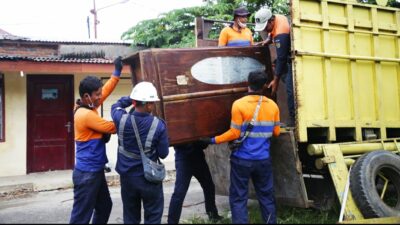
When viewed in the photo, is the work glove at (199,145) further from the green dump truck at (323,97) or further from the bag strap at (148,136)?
the bag strap at (148,136)

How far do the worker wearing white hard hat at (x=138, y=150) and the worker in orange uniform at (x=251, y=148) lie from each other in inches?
30.1

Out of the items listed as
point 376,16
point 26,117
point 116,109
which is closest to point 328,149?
point 376,16

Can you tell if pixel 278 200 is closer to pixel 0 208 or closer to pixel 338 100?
pixel 338 100

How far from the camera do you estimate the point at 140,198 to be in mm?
4008

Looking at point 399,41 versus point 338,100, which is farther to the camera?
point 399,41

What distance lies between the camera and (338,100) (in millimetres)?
4980

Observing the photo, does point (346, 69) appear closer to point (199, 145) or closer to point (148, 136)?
point (199, 145)

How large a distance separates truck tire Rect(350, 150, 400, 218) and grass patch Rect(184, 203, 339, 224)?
451 millimetres

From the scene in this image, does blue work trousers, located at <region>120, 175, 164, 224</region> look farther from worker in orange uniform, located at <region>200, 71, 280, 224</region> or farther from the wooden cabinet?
worker in orange uniform, located at <region>200, 71, 280, 224</region>

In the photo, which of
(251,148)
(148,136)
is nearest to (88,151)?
(148,136)

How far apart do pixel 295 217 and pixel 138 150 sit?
2.25 metres

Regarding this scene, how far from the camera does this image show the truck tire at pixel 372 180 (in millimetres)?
4449

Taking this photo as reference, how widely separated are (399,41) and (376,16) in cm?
51

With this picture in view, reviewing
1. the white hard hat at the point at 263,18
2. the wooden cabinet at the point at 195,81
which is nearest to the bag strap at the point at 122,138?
the wooden cabinet at the point at 195,81
